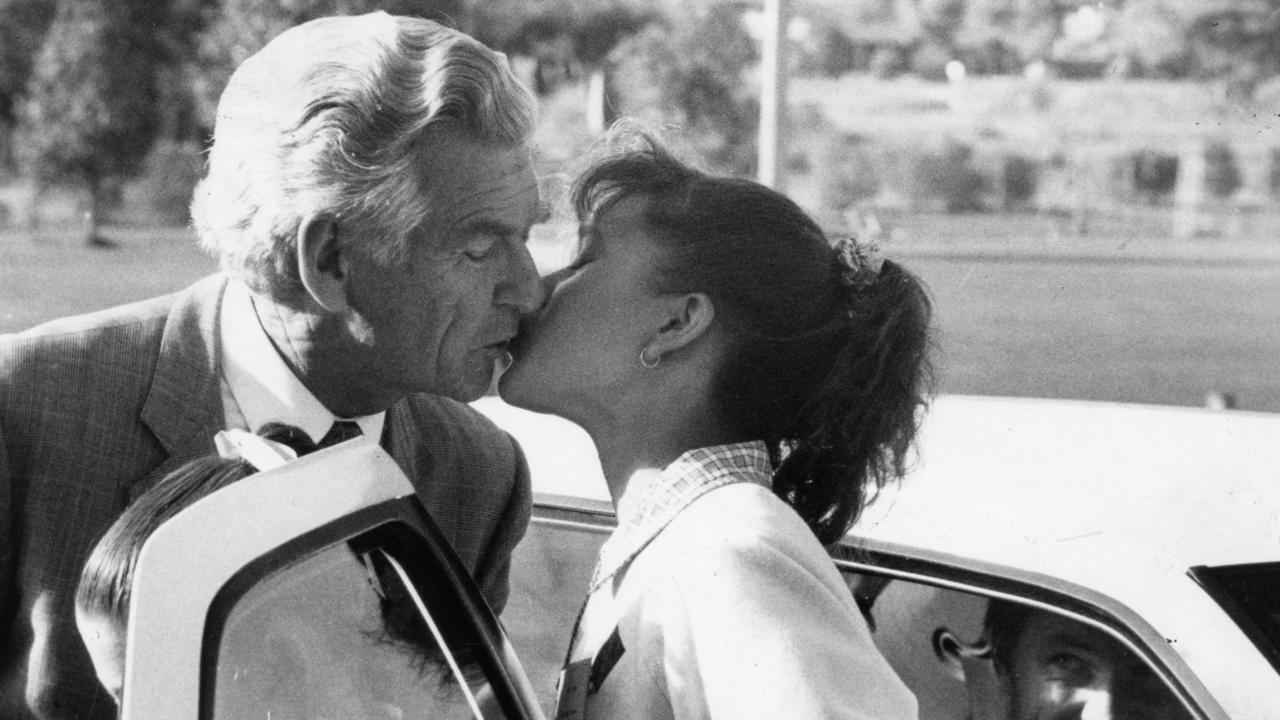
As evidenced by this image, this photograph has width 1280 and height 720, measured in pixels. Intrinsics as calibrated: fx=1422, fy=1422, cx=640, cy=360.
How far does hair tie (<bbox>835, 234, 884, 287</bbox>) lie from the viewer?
192 centimetres

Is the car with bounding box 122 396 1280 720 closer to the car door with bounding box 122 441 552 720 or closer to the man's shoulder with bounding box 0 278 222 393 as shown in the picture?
the car door with bounding box 122 441 552 720

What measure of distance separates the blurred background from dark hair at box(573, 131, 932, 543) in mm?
132

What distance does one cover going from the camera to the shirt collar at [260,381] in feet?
6.59

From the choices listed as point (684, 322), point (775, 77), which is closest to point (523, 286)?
point (684, 322)

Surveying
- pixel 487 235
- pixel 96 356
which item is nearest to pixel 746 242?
pixel 487 235

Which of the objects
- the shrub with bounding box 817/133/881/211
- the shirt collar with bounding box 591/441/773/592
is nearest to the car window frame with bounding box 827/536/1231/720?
the shirt collar with bounding box 591/441/773/592

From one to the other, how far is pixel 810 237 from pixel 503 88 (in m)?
0.47

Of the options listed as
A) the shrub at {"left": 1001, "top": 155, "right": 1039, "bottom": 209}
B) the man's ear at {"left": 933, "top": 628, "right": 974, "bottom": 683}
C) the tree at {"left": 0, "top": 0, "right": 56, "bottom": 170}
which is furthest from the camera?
the shrub at {"left": 1001, "top": 155, "right": 1039, "bottom": 209}

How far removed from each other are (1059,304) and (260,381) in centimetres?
1099

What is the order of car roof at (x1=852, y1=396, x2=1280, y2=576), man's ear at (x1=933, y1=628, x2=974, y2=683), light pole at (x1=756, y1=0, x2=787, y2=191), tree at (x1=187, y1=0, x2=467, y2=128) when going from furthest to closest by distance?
light pole at (x1=756, y1=0, x2=787, y2=191)
tree at (x1=187, y1=0, x2=467, y2=128)
man's ear at (x1=933, y1=628, x2=974, y2=683)
car roof at (x1=852, y1=396, x2=1280, y2=576)

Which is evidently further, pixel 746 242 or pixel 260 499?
pixel 746 242

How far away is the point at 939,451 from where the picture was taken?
7.94ft

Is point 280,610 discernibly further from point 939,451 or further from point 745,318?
point 939,451

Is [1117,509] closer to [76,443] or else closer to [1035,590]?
[1035,590]
